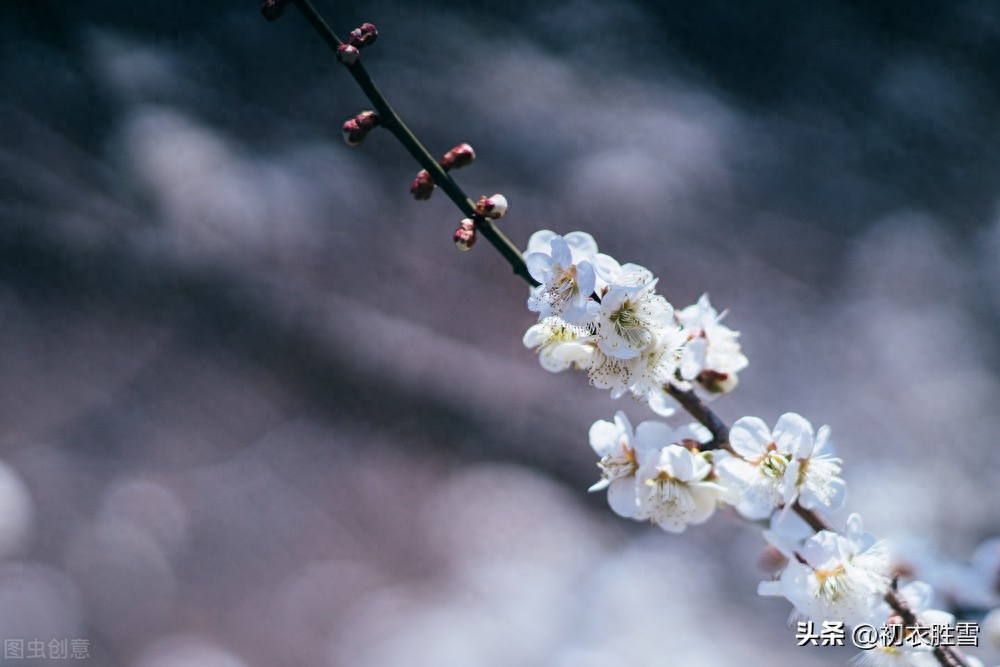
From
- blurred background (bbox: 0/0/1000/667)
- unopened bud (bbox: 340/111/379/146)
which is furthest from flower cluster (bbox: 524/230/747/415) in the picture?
blurred background (bbox: 0/0/1000/667)

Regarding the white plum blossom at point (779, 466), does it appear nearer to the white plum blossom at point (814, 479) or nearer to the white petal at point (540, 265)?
the white plum blossom at point (814, 479)

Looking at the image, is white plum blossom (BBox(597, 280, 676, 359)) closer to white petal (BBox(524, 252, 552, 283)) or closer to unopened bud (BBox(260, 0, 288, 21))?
white petal (BBox(524, 252, 552, 283))

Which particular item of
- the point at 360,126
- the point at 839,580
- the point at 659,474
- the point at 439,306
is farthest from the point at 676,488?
the point at 439,306

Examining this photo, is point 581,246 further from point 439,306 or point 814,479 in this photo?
point 439,306

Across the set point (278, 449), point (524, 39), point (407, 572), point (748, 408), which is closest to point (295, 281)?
point (278, 449)

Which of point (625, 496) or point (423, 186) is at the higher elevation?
point (423, 186)

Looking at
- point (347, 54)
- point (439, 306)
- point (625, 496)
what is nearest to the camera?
point (347, 54)

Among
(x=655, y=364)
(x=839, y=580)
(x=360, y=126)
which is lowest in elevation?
(x=839, y=580)
